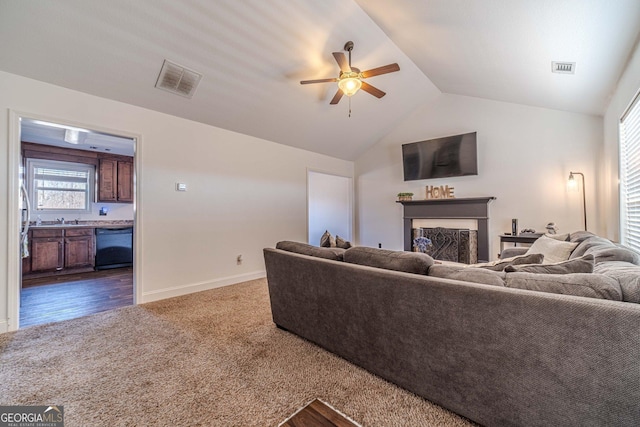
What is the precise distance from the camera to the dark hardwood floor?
287cm

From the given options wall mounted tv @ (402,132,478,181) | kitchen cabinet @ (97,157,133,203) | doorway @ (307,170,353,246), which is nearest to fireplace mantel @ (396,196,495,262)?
wall mounted tv @ (402,132,478,181)

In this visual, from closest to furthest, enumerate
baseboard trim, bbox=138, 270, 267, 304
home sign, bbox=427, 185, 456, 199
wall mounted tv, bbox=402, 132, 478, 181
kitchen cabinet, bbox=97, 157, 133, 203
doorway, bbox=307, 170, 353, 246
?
baseboard trim, bbox=138, 270, 267, 304 < wall mounted tv, bbox=402, 132, 478, 181 < home sign, bbox=427, 185, 456, 199 < kitchen cabinet, bbox=97, 157, 133, 203 < doorway, bbox=307, 170, 353, 246

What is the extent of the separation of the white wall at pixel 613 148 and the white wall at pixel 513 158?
186mm

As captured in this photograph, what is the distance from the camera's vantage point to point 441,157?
4930 mm

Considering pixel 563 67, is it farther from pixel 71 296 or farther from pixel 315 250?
pixel 71 296

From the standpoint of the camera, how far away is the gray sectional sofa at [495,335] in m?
0.97

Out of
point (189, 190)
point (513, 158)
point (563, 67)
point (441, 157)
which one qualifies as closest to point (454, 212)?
point (441, 157)

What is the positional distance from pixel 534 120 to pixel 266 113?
13.9ft

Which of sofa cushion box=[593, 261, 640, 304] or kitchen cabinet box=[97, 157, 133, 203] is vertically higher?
kitchen cabinet box=[97, 157, 133, 203]

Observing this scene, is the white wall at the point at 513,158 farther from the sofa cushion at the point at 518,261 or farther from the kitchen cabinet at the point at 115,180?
the kitchen cabinet at the point at 115,180

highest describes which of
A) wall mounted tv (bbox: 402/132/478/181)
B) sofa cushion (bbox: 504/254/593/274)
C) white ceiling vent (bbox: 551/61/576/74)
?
white ceiling vent (bbox: 551/61/576/74)

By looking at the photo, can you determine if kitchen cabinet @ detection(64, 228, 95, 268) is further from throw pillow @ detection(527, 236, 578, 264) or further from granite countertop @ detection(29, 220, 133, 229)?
throw pillow @ detection(527, 236, 578, 264)

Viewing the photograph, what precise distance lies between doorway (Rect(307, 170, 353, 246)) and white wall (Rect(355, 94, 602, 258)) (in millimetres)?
1214

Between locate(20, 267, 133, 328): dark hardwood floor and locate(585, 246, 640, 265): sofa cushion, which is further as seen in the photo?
locate(20, 267, 133, 328): dark hardwood floor
